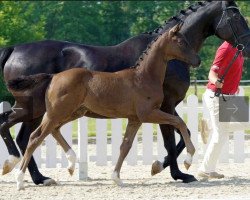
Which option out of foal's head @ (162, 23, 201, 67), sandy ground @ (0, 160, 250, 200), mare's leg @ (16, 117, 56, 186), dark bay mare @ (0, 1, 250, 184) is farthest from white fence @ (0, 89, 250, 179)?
foal's head @ (162, 23, 201, 67)

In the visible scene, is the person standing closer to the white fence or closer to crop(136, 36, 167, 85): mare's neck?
crop(136, 36, 167, 85): mare's neck

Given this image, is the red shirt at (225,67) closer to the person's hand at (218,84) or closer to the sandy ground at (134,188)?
the person's hand at (218,84)

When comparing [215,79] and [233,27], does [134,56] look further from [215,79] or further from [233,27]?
[233,27]

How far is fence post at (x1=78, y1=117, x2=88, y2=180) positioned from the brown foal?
4.53ft

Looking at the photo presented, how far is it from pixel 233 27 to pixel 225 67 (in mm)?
693

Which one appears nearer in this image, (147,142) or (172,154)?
(172,154)

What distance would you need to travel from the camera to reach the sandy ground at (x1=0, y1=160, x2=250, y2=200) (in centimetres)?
837

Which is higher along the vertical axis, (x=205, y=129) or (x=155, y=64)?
(x=155, y=64)

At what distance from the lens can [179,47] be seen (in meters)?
9.13

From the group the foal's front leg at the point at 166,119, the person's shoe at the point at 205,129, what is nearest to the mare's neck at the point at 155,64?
the foal's front leg at the point at 166,119

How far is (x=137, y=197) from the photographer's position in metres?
8.27

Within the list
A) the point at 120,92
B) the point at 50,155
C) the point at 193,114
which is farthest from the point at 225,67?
the point at 50,155

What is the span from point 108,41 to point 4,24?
26.3m

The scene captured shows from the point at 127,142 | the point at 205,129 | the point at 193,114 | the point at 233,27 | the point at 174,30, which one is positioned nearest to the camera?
the point at 174,30
